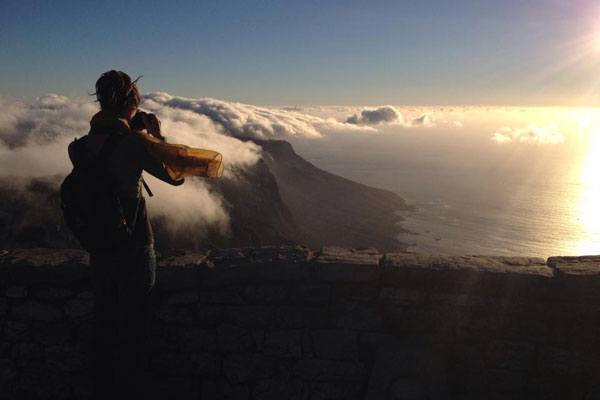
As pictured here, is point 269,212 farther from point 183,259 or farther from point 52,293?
point 52,293

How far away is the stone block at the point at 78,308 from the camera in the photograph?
13.5ft

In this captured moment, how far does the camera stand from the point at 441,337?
394 centimetres

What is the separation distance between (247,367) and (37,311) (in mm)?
2116

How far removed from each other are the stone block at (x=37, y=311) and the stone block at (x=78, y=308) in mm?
102

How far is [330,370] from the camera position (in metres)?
3.98

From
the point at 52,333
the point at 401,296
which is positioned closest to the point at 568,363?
the point at 401,296

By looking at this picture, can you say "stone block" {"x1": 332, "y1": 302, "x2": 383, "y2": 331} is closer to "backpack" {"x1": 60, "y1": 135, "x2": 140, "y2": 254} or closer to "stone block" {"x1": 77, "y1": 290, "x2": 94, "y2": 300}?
"backpack" {"x1": 60, "y1": 135, "x2": 140, "y2": 254}

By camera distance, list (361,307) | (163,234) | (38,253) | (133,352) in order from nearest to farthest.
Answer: (133,352) < (361,307) < (38,253) < (163,234)

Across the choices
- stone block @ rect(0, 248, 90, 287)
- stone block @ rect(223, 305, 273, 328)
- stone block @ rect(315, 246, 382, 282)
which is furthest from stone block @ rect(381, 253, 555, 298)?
stone block @ rect(0, 248, 90, 287)

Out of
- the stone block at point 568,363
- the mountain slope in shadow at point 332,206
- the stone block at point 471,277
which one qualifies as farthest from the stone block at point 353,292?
the mountain slope in shadow at point 332,206

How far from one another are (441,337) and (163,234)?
7027 cm

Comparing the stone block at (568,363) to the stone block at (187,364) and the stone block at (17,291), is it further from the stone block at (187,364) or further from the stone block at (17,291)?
the stone block at (17,291)

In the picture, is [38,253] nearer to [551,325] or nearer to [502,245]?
[551,325]

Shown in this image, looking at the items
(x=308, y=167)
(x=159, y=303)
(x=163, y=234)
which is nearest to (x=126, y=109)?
(x=159, y=303)
